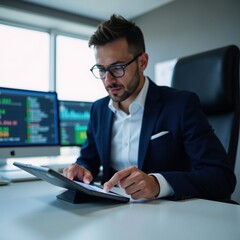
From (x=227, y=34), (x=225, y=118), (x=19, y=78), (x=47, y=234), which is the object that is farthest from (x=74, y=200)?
(x=19, y=78)

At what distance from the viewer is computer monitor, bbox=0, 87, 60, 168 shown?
1.60 meters

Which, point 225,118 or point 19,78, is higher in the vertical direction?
point 19,78

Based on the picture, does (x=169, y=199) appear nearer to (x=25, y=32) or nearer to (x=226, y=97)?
(x=226, y=97)

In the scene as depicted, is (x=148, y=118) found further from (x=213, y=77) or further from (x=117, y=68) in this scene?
(x=213, y=77)

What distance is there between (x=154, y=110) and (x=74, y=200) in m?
0.55

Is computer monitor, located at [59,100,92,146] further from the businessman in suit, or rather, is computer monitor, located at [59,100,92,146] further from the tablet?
the tablet

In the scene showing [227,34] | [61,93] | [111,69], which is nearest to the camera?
[111,69]

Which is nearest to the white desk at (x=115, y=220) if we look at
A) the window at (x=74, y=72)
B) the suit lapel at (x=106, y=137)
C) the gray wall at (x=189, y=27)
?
the suit lapel at (x=106, y=137)

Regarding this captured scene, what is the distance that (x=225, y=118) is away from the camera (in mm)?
1453

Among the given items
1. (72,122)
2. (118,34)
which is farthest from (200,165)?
(72,122)

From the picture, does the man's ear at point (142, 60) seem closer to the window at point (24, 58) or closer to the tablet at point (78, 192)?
the tablet at point (78, 192)

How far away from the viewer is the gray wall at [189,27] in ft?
9.82

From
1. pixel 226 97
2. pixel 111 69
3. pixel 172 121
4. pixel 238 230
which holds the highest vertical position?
pixel 111 69

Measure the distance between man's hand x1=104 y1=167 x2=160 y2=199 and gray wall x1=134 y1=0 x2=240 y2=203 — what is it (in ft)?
6.63
